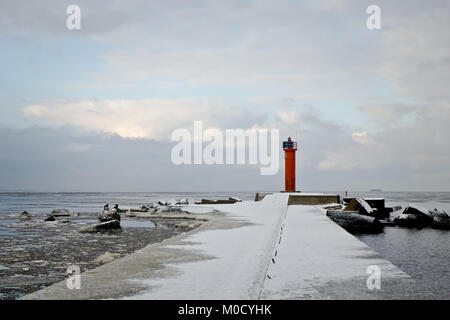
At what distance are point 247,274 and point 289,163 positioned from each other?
25378mm

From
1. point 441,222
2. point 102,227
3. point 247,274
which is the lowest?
point 441,222

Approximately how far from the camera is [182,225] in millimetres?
16266

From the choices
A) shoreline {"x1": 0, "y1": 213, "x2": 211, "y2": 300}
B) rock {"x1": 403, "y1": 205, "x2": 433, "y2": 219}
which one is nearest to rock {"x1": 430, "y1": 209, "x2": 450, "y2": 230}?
rock {"x1": 403, "y1": 205, "x2": 433, "y2": 219}

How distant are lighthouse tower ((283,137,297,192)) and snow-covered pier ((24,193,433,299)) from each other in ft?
70.3

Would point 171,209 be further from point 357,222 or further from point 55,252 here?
point 55,252

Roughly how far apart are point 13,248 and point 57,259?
2.73 m

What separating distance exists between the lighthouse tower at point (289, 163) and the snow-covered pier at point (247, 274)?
21.4m

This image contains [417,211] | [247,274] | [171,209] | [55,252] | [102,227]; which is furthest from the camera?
[171,209]

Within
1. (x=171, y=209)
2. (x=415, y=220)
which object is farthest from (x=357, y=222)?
(x=171, y=209)

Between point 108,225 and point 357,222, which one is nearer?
point 108,225

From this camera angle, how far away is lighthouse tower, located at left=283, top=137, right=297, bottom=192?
1165 inches

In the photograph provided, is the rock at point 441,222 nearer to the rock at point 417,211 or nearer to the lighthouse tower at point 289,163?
the rock at point 417,211

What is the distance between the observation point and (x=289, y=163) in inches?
1184
